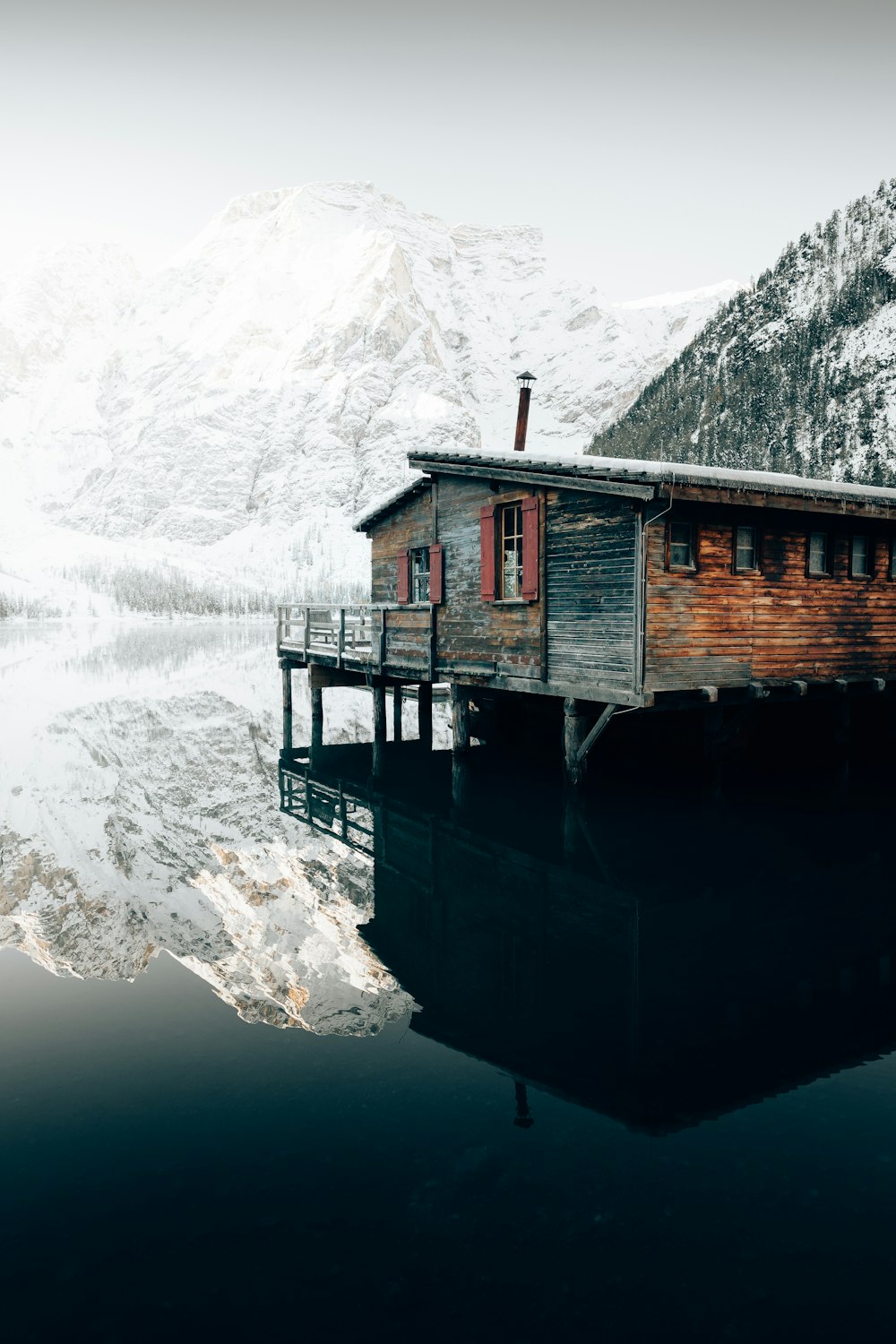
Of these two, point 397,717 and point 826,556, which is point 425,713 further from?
point 826,556

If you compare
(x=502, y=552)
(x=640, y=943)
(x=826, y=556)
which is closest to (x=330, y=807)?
(x=502, y=552)

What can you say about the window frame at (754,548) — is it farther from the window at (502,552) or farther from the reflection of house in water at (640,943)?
the reflection of house in water at (640,943)

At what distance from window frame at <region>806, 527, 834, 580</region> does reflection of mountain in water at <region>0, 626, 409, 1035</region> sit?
10.2 m

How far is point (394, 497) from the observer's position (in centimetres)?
2280

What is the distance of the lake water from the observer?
5.29 m

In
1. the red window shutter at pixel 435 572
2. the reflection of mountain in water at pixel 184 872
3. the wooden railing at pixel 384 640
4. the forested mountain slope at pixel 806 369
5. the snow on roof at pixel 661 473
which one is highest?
the forested mountain slope at pixel 806 369

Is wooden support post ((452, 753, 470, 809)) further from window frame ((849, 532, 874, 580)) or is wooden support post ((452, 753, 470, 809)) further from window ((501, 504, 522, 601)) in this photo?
window frame ((849, 532, 874, 580))

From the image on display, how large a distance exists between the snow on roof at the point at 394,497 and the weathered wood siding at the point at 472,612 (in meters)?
0.96

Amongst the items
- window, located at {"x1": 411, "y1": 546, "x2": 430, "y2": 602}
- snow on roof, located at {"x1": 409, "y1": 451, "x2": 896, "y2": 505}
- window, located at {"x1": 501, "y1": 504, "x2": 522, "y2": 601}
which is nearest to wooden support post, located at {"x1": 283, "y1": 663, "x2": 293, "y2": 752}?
window, located at {"x1": 411, "y1": 546, "x2": 430, "y2": 602}

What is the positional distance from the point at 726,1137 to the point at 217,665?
54.6m

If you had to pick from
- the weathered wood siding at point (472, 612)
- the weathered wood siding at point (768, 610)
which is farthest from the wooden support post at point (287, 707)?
the weathered wood siding at point (768, 610)

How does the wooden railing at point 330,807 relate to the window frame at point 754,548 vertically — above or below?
below

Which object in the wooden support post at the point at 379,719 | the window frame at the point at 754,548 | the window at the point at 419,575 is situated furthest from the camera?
the wooden support post at the point at 379,719

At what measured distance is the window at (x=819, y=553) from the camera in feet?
58.1
